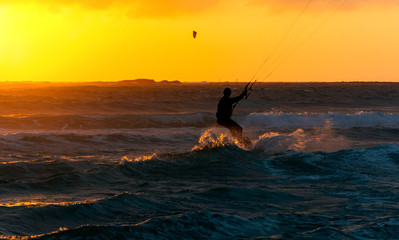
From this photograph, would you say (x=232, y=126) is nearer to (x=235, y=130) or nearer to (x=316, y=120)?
(x=235, y=130)

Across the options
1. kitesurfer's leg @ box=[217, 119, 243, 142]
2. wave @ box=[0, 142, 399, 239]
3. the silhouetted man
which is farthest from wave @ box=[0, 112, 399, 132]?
wave @ box=[0, 142, 399, 239]

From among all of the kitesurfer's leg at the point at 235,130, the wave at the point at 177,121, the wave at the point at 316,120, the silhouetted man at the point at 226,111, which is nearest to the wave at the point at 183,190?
the kitesurfer's leg at the point at 235,130

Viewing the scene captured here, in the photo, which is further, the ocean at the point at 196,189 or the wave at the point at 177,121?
the wave at the point at 177,121

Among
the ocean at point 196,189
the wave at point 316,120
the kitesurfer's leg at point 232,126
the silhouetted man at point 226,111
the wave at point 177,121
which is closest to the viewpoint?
the ocean at point 196,189

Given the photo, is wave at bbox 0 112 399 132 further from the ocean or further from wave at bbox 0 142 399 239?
wave at bbox 0 142 399 239

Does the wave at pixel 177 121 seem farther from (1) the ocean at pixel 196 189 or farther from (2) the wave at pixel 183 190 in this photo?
(2) the wave at pixel 183 190

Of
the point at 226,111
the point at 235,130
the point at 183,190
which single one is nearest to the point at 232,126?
the point at 235,130

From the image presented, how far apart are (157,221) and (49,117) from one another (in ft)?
68.6

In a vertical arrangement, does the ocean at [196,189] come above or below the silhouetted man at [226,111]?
below

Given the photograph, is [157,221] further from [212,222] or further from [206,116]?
[206,116]

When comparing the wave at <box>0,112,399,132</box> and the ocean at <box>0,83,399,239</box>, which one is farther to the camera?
the wave at <box>0,112,399,132</box>

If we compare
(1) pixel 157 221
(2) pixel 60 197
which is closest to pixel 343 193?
(1) pixel 157 221

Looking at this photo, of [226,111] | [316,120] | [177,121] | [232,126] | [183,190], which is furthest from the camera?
[316,120]

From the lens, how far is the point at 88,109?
1416 inches
